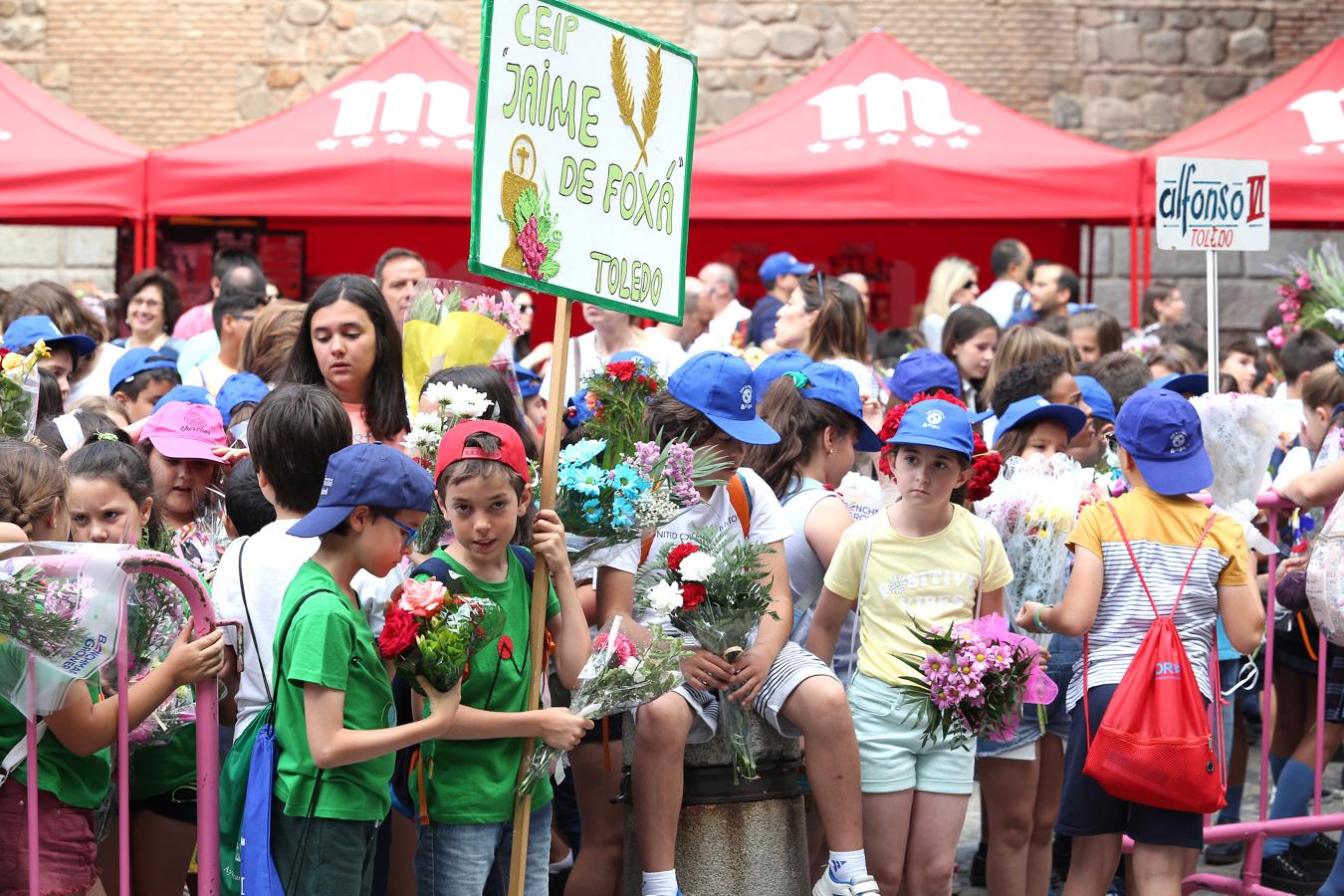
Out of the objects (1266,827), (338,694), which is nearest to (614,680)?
(338,694)

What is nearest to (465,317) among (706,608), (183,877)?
(706,608)

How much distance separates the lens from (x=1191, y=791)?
14.2ft

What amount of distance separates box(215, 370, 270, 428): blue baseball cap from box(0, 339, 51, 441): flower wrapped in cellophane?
2.60 ft

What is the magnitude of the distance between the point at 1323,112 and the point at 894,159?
2874 millimetres

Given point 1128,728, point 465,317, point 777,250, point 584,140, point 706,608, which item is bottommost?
point 1128,728

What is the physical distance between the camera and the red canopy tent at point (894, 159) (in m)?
9.89

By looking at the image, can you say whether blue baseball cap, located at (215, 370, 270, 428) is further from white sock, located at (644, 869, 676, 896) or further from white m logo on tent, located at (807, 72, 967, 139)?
white m logo on tent, located at (807, 72, 967, 139)

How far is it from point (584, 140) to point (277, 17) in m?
11.0

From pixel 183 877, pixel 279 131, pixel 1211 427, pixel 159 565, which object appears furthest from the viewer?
pixel 279 131

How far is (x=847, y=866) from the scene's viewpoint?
425 cm

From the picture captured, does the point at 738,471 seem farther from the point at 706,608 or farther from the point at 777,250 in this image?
the point at 777,250

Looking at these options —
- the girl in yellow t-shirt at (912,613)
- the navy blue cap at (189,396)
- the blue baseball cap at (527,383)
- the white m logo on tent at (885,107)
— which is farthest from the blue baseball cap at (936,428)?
the white m logo on tent at (885,107)

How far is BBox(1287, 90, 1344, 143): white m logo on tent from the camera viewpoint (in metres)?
10.2

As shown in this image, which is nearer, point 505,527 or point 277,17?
point 505,527
